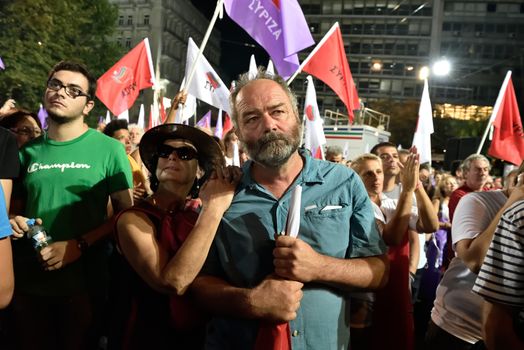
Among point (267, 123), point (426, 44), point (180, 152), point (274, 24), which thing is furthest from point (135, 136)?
point (426, 44)

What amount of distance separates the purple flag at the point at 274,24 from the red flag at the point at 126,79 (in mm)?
3181

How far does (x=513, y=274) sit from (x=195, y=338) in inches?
57.8

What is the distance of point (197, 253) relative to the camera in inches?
74.3

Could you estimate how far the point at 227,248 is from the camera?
6.57ft

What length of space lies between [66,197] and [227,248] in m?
1.23

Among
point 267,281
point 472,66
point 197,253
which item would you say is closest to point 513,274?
point 267,281

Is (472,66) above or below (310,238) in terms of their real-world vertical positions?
above

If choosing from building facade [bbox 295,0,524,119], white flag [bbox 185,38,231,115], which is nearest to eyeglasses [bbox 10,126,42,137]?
white flag [bbox 185,38,231,115]

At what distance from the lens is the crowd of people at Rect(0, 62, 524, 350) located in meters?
1.79

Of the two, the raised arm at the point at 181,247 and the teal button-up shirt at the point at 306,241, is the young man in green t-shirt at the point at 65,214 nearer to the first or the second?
the raised arm at the point at 181,247

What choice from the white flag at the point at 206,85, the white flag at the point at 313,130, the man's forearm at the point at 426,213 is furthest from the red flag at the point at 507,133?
A: the white flag at the point at 206,85

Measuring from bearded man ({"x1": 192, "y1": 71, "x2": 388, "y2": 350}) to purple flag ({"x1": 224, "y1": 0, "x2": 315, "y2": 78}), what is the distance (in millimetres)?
2592

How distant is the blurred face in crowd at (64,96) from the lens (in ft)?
8.91

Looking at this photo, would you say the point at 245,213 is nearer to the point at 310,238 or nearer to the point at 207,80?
the point at 310,238
